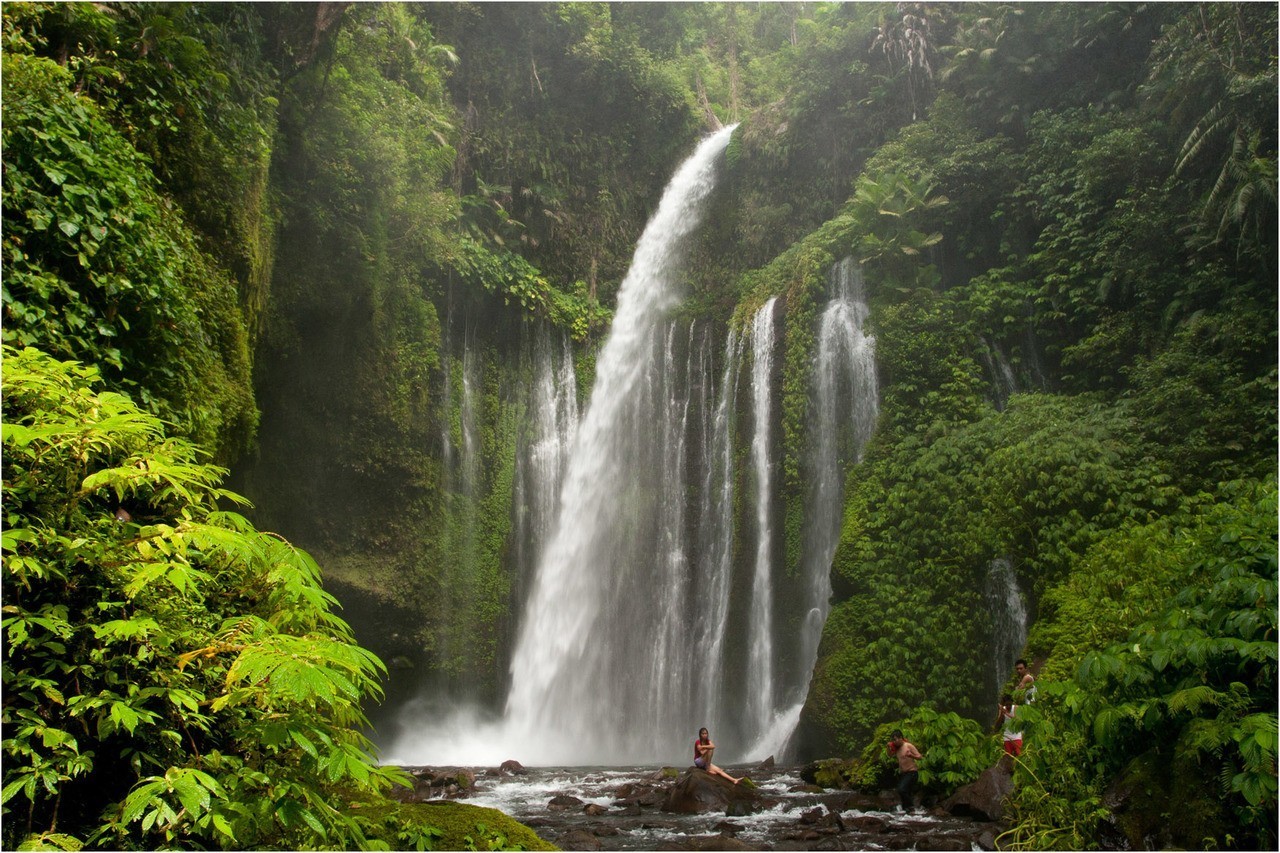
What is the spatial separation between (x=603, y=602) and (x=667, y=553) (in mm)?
1481

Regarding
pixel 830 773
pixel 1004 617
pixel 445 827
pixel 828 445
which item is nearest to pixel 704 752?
pixel 830 773

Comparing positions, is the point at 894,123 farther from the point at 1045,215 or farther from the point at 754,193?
the point at 1045,215

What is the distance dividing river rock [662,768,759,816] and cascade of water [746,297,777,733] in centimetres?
432

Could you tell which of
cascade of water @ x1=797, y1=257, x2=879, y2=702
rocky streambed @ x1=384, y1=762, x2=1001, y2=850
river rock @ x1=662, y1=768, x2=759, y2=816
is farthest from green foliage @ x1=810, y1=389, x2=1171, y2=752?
river rock @ x1=662, y1=768, x2=759, y2=816

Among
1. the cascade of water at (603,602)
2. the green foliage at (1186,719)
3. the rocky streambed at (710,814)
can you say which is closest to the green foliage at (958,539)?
the rocky streambed at (710,814)

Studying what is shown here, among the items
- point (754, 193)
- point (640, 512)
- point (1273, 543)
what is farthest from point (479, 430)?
point (1273, 543)

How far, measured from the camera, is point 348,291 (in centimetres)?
1430

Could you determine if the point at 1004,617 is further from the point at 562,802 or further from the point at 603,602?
the point at 603,602

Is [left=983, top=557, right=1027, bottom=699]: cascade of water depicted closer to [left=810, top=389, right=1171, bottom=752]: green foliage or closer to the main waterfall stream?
[left=810, top=389, right=1171, bottom=752]: green foliage

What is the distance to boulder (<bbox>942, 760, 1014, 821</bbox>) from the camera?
6.90 meters

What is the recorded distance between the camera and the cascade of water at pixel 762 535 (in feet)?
41.3

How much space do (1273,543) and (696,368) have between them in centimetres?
1159

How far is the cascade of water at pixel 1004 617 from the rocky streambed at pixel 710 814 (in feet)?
8.97

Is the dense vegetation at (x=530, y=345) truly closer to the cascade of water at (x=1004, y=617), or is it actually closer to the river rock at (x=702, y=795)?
the cascade of water at (x=1004, y=617)
